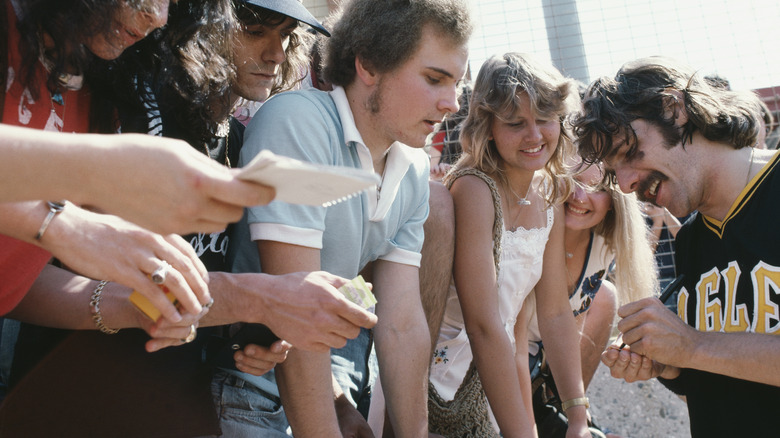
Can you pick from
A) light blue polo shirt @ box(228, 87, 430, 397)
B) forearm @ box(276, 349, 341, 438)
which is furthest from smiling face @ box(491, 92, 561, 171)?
forearm @ box(276, 349, 341, 438)

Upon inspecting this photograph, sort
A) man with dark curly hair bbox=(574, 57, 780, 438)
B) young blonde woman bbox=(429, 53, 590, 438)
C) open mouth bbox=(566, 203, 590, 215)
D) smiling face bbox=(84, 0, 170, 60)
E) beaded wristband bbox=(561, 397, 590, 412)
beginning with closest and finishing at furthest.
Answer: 1. smiling face bbox=(84, 0, 170, 60)
2. man with dark curly hair bbox=(574, 57, 780, 438)
3. young blonde woman bbox=(429, 53, 590, 438)
4. beaded wristband bbox=(561, 397, 590, 412)
5. open mouth bbox=(566, 203, 590, 215)

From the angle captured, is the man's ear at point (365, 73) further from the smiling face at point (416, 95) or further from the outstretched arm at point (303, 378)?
the outstretched arm at point (303, 378)

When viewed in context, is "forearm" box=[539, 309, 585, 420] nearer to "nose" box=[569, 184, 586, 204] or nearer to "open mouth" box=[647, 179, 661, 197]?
"nose" box=[569, 184, 586, 204]

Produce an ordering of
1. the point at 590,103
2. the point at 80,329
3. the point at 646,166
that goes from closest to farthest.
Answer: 1. the point at 80,329
2. the point at 646,166
3. the point at 590,103

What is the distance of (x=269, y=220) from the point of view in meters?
1.73

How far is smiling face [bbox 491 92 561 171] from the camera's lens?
2.61 metres

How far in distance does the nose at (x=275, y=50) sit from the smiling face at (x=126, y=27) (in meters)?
0.74

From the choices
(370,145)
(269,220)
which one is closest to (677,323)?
(370,145)

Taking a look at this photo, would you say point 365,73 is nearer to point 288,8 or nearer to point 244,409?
point 288,8

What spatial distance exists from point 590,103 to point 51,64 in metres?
1.84

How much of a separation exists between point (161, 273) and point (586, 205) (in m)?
2.16

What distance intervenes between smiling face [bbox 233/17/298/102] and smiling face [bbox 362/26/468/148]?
0.39 m

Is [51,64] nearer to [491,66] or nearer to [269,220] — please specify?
[269,220]

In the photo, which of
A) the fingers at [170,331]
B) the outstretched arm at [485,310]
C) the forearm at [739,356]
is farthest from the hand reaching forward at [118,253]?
the forearm at [739,356]
